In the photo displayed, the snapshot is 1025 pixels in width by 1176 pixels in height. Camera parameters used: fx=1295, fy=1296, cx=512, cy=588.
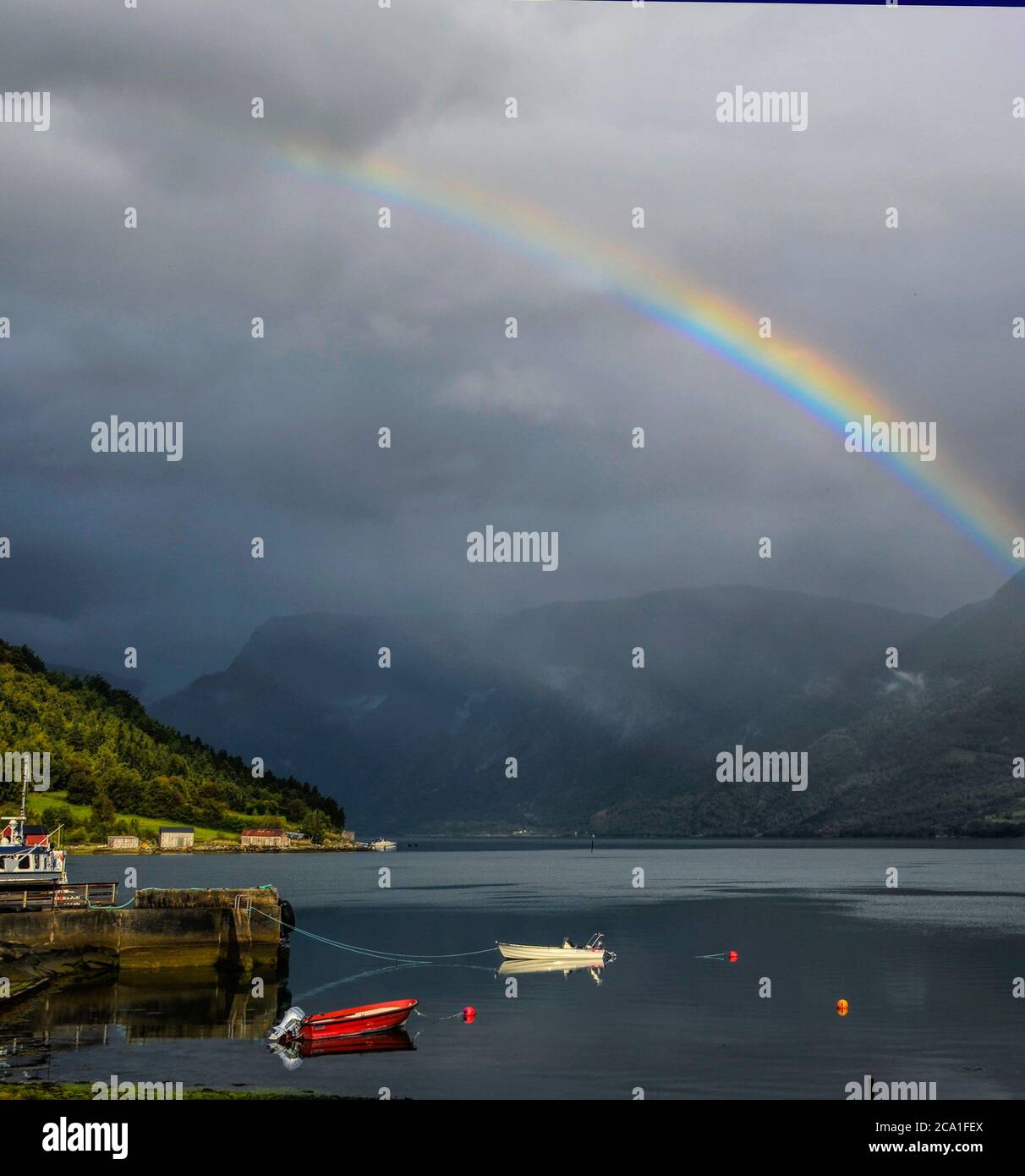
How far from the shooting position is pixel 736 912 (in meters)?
160

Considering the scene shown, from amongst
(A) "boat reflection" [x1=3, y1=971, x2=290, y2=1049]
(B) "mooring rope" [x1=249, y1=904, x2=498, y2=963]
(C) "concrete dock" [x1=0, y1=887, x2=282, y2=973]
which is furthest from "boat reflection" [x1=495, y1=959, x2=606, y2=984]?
(C) "concrete dock" [x1=0, y1=887, x2=282, y2=973]

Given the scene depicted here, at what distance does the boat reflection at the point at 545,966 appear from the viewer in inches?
3856

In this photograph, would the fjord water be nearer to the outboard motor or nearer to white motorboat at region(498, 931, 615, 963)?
the outboard motor

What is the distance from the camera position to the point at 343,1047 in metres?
62.8

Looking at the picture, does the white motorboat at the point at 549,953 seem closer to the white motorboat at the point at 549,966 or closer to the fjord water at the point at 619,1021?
the white motorboat at the point at 549,966

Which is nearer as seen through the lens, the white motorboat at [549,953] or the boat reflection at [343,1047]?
the boat reflection at [343,1047]

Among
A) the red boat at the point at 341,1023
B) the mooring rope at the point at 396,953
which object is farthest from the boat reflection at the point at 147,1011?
the mooring rope at the point at 396,953

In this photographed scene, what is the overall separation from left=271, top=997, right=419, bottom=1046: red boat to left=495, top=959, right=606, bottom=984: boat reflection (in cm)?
3287

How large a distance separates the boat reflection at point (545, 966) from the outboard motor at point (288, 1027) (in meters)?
36.3

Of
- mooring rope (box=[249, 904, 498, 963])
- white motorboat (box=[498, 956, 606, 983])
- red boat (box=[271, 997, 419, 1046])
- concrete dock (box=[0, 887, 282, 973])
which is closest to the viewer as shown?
red boat (box=[271, 997, 419, 1046])

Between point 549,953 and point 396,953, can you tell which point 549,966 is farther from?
point 396,953

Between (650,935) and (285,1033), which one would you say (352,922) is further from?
(285,1033)

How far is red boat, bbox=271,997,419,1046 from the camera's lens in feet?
203

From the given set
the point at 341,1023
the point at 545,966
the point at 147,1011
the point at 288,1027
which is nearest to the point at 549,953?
the point at 545,966
